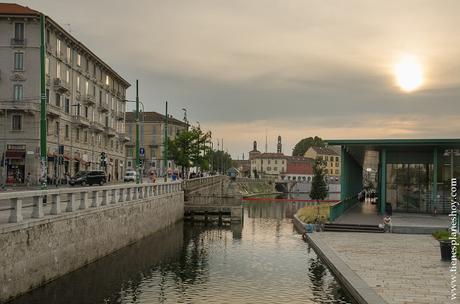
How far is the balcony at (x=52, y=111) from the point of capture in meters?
54.8

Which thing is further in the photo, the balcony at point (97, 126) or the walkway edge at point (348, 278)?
the balcony at point (97, 126)

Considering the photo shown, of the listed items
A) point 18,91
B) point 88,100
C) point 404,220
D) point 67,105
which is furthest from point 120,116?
point 404,220

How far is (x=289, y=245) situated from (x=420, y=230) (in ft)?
26.1

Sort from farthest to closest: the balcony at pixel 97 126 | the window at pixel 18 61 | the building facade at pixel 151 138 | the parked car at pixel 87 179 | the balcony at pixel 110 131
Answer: the building facade at pixel 151 138 < the balcony at pixel 110 131 < the balcony at pixel 97 126 < the window at pixel 18 61 < the parked car at pixel 87 179

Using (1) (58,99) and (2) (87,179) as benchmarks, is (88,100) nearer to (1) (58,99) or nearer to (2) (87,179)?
(1) (58,99)


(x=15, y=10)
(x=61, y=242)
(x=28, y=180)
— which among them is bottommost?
(x=61, y=242)

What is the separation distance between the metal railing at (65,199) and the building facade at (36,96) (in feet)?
69.6

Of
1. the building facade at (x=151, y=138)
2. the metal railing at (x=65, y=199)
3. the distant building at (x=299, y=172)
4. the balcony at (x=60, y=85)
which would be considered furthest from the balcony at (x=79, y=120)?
the distant building at (x=299, y=172)

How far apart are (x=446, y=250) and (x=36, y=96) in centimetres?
4518

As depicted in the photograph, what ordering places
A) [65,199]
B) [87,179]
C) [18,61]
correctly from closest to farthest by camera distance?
[65,199] < [87,179] < [18,61]

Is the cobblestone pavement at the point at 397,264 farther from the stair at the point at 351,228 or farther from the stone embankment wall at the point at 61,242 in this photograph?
the stone embankment wall at the point at 61,242

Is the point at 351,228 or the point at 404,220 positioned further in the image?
the point at 404,220

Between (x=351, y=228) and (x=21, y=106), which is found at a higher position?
(x=21, y=106)

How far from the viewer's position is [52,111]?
55906 mm
